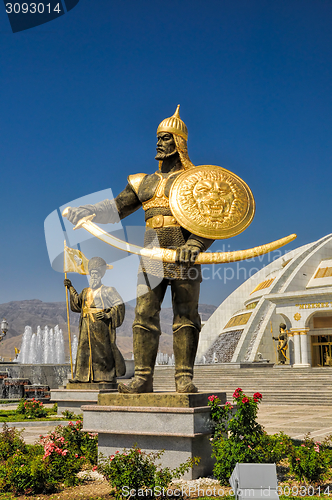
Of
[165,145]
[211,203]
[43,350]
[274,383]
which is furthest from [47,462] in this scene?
[43,350]

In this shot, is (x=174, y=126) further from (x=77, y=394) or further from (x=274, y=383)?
(x=274, y=383)

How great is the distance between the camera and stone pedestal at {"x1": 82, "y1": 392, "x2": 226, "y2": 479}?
Result: 398 cm

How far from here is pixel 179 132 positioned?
4863mm

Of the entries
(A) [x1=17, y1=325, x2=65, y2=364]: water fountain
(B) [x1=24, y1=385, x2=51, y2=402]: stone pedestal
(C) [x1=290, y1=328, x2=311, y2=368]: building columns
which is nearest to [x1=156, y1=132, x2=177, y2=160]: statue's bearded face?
(B) [x1=24, y1=385, x2=51, y2=402]: stone pedestal

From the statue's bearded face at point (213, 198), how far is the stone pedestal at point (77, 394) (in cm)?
463

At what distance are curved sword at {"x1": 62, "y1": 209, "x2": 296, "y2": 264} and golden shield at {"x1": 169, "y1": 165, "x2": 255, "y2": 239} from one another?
0.18 m

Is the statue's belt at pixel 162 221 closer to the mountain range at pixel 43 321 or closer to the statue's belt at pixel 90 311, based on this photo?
the statue's belt at pixel 90 311

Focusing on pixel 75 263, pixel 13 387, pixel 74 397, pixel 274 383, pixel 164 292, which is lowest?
pixel 74 397

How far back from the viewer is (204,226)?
4375 mm

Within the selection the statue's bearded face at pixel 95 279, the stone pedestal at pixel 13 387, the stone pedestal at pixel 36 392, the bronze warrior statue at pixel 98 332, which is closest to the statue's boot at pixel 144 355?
the bronze warrior statue at pixel 98 332

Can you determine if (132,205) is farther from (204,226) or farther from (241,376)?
(241,376)

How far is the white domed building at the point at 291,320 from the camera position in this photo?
2627cm

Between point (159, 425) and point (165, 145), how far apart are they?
8.52ft

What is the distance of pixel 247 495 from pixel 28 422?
624 cm
